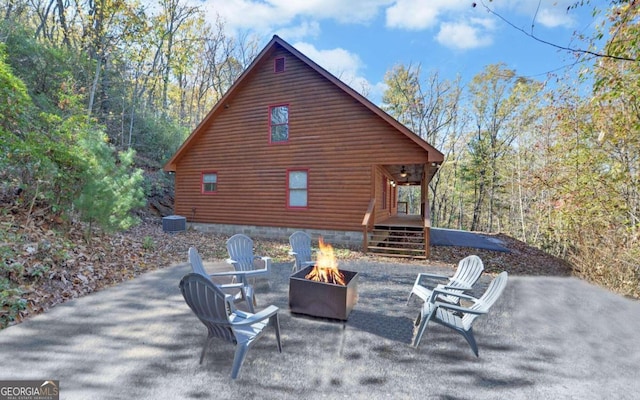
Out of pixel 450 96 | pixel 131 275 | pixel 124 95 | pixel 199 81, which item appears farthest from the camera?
pixel 199 81

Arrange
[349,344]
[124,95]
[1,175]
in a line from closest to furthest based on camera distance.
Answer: [349,344], [1,175], [124,95]

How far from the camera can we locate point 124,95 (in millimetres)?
15031

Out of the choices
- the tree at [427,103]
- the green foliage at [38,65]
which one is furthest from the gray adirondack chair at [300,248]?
the tree at [427,103]

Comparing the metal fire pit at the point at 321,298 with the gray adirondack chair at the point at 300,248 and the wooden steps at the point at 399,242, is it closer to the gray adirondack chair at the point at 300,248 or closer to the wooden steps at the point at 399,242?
the gray adirondack chair at the point at 300,248

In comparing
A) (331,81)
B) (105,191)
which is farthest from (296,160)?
(105,191)

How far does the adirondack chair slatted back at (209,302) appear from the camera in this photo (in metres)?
2.52

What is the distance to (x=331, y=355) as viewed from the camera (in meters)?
2.94

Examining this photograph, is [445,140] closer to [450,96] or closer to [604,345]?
[450,96]

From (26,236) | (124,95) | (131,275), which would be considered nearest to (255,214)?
(131,275)

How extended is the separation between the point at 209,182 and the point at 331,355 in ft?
34.4

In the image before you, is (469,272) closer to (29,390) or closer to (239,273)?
(239,273)

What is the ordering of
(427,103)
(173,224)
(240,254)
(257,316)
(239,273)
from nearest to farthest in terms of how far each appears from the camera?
(257,316), (239,273), (240,254), (173,224), (427,103)

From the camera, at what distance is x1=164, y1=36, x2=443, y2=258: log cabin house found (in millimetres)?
9258

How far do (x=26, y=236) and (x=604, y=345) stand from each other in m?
9.21
